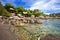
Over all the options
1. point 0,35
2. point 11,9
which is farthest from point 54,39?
point 11,9

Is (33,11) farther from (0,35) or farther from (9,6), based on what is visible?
(0,35)

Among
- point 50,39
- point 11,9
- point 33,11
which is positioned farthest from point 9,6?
point 50,39

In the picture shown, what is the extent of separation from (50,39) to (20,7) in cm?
1286

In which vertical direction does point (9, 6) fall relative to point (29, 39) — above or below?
above

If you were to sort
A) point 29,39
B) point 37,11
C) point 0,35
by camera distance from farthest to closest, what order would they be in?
point 37,11, point 29,39, point 0,35

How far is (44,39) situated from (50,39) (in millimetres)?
124

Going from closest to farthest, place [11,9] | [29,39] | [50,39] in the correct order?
[50,39] → [29,39] → [11,9]

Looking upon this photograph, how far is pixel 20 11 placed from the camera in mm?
15273

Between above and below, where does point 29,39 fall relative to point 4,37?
below

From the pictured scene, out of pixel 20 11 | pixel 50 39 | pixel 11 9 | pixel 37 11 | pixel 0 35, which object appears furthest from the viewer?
pixel 37 11

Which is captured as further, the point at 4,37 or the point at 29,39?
the point at 29,39

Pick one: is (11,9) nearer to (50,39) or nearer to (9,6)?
(9,6)

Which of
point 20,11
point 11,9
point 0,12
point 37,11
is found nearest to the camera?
point 0,12

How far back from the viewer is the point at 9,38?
2.89 metres
